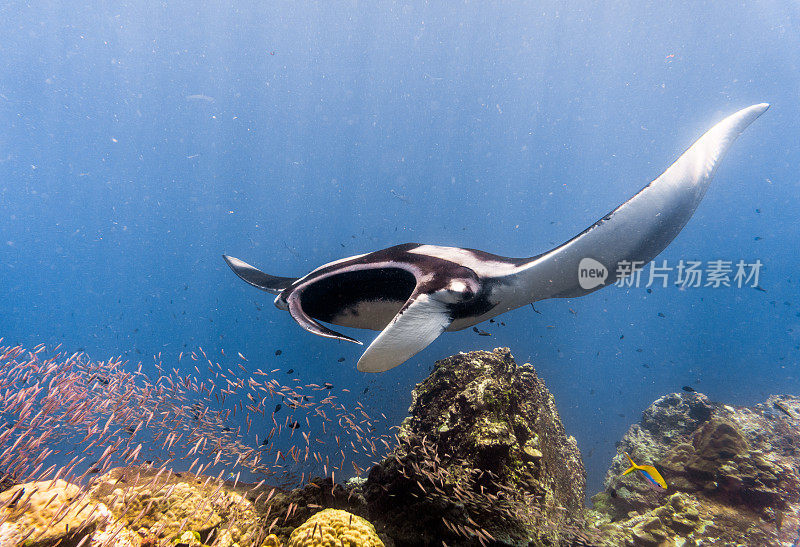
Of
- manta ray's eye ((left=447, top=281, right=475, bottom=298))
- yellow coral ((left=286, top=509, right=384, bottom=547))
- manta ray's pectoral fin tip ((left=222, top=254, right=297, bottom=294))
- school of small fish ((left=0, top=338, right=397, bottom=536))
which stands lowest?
school of small fish ((left=0, top=338, right=397, bottom=536))

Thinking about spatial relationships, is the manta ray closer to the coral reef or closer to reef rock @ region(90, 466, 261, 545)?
the coral reef

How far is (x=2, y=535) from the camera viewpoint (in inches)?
67.6

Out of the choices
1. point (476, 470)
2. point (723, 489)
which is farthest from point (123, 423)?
point (723, 489)

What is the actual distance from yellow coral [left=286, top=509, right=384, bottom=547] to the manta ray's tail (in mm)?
2089

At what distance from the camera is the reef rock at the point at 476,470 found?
2242 mm

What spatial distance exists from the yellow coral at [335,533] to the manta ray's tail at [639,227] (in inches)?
82.2

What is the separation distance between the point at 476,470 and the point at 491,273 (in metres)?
1.72

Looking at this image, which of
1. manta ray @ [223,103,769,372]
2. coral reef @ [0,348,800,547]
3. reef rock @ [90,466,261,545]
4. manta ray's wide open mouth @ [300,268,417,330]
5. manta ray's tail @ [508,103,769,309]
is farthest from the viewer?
reef rock @ [90,466,261,545]

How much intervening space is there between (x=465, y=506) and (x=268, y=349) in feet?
109

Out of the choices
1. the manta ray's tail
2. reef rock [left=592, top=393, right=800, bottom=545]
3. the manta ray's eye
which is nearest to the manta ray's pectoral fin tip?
the manta ray's eye

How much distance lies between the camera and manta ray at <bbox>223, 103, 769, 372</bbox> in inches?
67.5

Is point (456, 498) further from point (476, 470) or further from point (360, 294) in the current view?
point (360, 294)

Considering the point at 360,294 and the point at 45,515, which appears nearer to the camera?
the point at 45,515

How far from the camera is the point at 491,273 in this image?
6.97 ft
